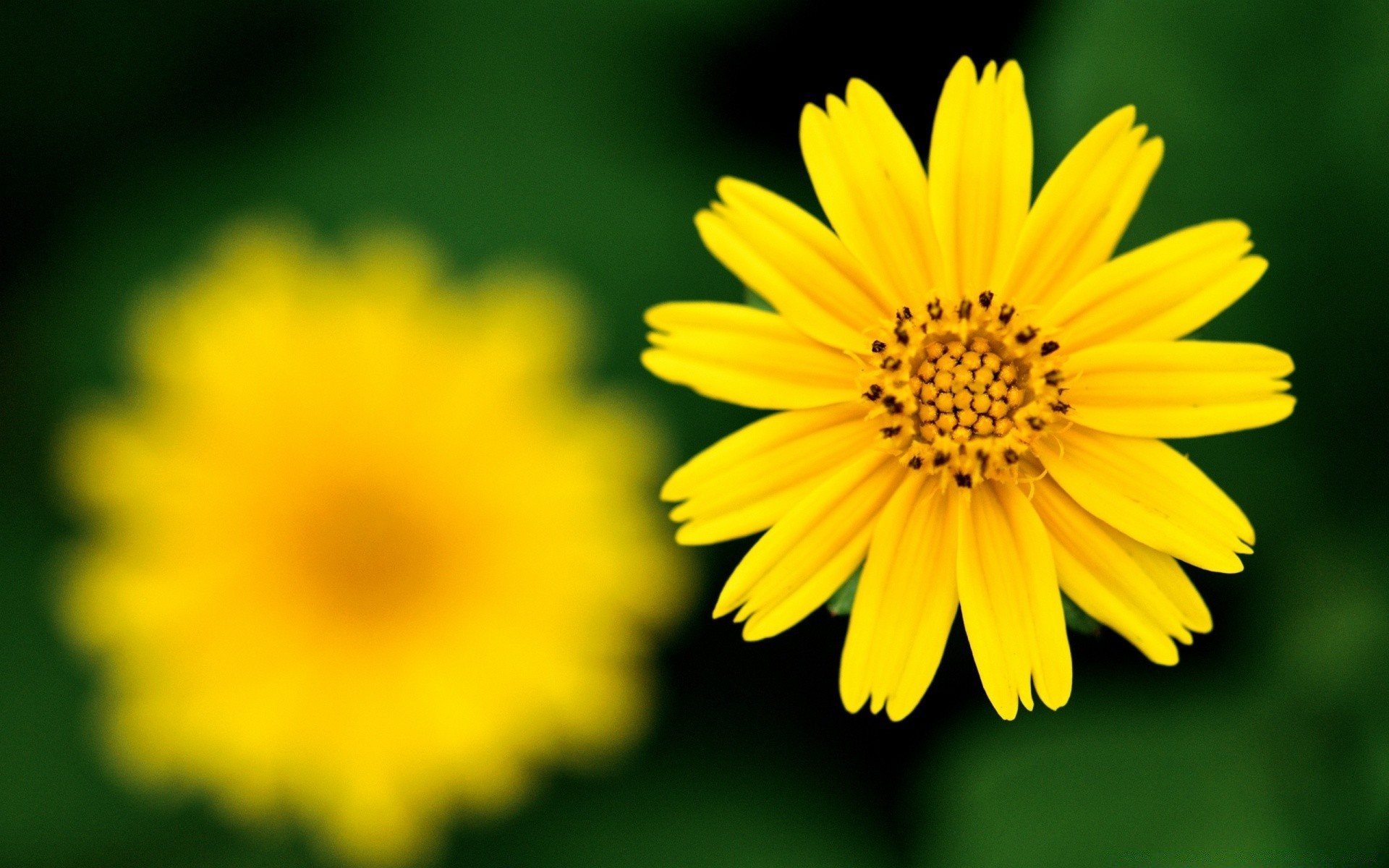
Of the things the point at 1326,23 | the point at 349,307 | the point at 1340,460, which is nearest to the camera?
the point at 1326,23

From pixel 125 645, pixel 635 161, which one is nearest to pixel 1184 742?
pixel 635 161

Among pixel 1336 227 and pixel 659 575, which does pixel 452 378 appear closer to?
pixel 659 575

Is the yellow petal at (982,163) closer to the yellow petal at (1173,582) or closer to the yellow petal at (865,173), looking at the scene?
the yellow petal at (865,173)

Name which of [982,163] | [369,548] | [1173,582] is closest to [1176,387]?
[1173,582]

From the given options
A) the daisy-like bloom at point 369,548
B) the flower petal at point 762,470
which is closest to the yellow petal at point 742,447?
the flower petal at point 762,470

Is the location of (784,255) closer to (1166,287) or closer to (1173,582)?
(1166,287)

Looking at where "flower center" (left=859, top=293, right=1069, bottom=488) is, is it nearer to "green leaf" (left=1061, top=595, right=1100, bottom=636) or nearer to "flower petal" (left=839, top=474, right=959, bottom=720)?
"flower petal" (left=839, top=474, right=959, bottom=720)

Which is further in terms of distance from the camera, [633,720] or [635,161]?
[635,161]

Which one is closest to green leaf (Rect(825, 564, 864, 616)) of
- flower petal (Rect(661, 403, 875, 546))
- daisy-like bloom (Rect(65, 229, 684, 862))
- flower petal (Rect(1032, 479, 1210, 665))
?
flower petal (Rect(661, 403, 875, 546))
